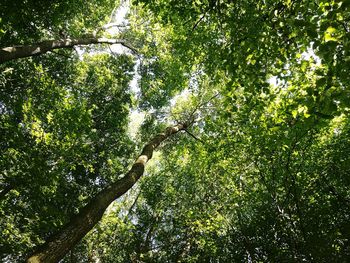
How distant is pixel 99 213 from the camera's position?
16.8 feet

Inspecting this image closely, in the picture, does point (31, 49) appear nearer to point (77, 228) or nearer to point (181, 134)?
point (77, 228)

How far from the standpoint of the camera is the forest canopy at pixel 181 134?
4051mm

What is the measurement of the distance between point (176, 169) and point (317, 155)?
8283 mm

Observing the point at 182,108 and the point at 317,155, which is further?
the point at 182,108

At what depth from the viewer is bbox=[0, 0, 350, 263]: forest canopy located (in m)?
4.05

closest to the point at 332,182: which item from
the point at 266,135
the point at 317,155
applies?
the point at 317,155

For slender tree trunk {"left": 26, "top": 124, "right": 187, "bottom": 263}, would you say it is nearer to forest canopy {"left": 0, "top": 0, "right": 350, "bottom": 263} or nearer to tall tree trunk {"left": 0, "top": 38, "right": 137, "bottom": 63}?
forest canopy {"left": 0, "top": 0, "right": 350, "bottom": 263}

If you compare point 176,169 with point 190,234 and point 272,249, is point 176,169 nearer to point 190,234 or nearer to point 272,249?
point 190,234

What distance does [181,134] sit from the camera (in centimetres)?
1698

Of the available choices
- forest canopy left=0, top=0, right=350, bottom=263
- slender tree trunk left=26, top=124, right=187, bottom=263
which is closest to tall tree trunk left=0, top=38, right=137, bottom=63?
forest canopy left=0, top=0, right=350, bottom=263

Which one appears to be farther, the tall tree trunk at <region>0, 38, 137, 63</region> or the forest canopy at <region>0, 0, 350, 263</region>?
the tall tree trunk at <region>0, 38, 137, 63</region>

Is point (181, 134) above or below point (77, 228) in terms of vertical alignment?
above


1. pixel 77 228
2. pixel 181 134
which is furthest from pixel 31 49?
pixel 181 134

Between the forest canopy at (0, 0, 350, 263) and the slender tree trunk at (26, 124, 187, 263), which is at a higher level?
the forest canopy at (0, 0, 350, 263)
